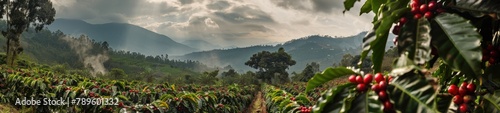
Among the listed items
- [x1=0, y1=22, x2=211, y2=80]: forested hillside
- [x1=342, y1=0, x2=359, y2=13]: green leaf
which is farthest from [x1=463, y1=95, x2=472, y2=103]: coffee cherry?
[x1=0, y1=22, x2=211, y2=80]: forested hillside

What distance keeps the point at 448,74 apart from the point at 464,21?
0.79m

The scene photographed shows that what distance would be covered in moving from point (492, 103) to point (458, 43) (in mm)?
335

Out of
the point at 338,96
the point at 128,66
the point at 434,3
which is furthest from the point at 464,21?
the point at 128,66

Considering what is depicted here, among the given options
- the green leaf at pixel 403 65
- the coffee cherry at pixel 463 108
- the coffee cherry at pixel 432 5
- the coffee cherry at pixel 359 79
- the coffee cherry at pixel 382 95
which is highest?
the coffee cherry at pixel 432 5

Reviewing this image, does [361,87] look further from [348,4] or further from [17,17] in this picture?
[17,17]

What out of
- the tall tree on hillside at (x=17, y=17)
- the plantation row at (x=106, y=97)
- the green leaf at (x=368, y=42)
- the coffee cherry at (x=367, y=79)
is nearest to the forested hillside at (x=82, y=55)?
the tall tree on hillside at (x=17, y=17)

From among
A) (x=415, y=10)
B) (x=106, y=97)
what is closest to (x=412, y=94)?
(x=415, y=10)

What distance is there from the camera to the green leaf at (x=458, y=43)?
4.20 feet

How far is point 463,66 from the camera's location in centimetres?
131

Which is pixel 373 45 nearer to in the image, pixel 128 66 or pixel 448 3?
pixel 448 3

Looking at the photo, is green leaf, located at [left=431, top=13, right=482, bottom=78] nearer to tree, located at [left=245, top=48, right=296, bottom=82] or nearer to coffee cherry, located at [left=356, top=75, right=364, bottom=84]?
coffee cherry, located at [left=356, top=75, right=364, bottom=84]

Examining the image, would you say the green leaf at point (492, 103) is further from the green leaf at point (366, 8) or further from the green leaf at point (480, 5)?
the green leaf at point (366, 8)

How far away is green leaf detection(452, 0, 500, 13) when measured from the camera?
4.61ft

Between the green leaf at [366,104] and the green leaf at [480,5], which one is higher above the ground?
the green leaf at [480,5]
